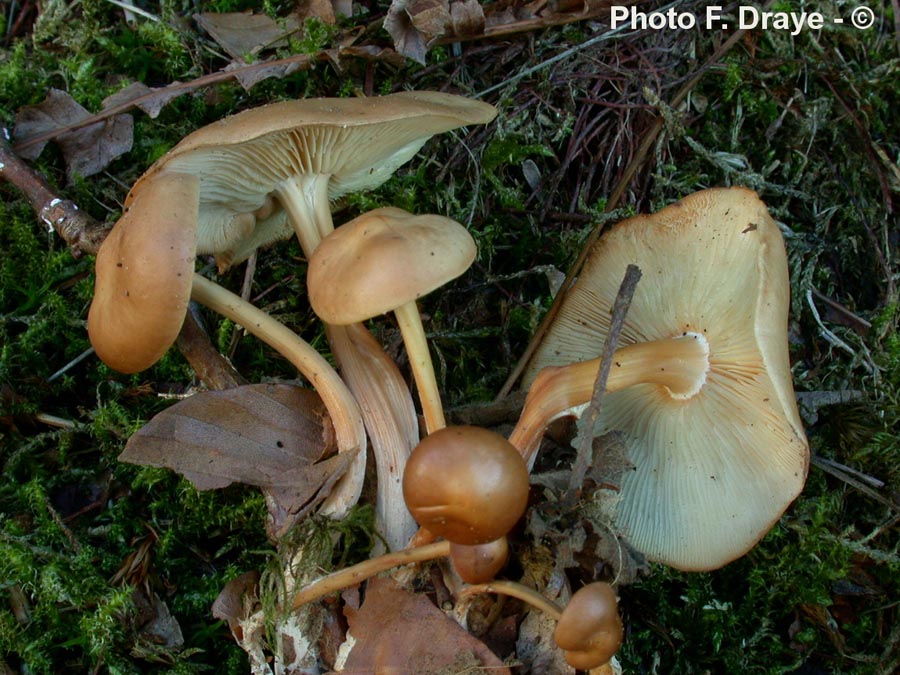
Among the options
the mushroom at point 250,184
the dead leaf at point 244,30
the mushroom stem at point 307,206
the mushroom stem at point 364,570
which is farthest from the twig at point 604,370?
the dead leaf at point 244,30

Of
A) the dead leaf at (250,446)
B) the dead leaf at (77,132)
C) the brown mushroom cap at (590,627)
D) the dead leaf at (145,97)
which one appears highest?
the dead leaf at (145,97)

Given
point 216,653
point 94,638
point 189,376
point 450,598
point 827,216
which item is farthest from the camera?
point 827,216

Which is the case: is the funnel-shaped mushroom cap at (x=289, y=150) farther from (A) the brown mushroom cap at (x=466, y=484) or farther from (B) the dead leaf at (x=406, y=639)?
(B) the dead leaf at (x=406, y=639)

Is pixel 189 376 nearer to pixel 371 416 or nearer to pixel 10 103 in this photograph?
pixel 371 416

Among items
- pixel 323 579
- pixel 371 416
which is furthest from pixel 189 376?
pixel 323 579

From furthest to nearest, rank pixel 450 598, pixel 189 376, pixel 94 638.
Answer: pixel 189 376
pixel 94 638
pixel 450 598

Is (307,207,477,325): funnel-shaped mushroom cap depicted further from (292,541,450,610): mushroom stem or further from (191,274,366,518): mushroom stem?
(292,541,450,610): mushroom stem
